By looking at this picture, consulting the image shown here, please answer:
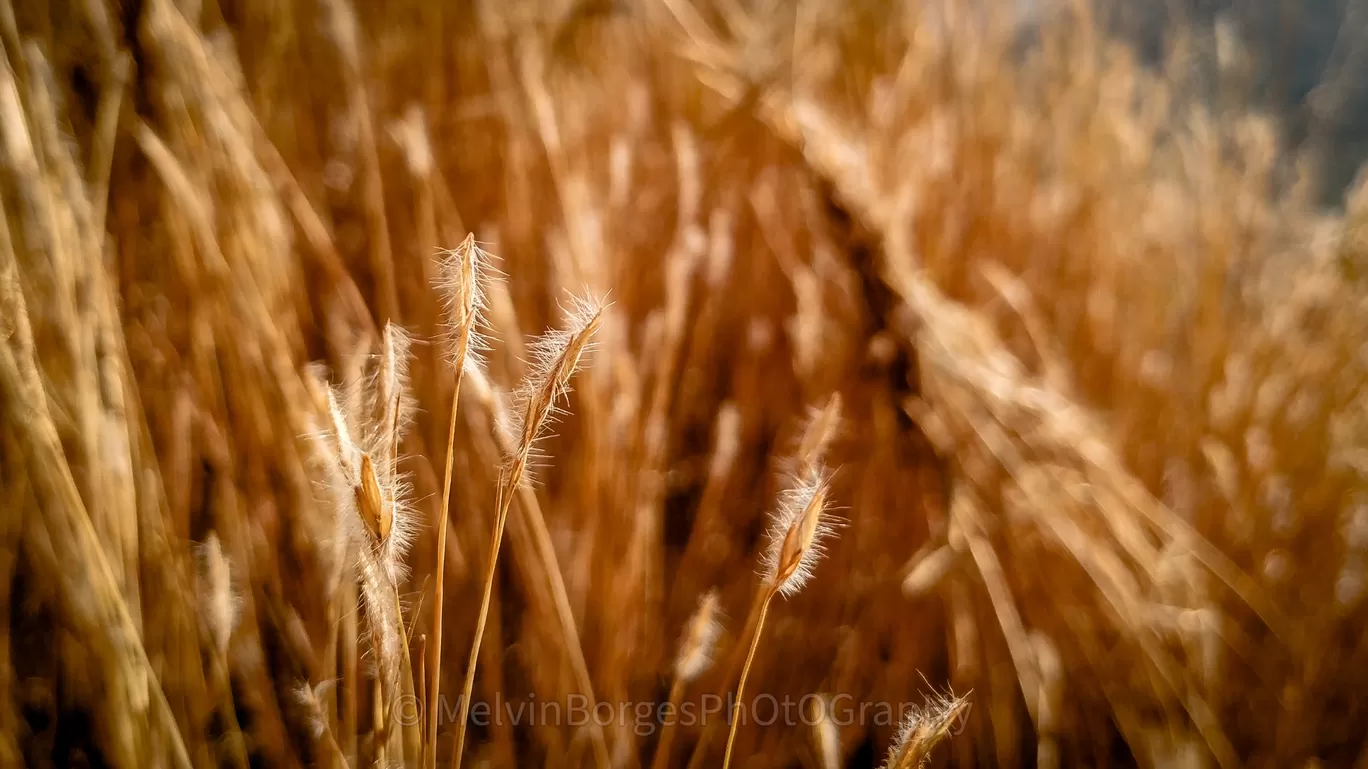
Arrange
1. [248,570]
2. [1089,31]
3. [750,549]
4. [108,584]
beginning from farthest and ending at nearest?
[1089,31] < [750,549] < [248,570] < [108,584]

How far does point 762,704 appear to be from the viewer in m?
0.41

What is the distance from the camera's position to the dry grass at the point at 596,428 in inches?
11.8

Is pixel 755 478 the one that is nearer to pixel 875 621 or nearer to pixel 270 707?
pixel 875 621

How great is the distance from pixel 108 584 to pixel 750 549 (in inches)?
14.4

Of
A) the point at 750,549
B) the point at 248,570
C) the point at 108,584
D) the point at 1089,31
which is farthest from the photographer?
the point at 1089,31

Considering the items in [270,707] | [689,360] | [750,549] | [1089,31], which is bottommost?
[270,707]

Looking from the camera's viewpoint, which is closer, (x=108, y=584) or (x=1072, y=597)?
(x=108, y=584)

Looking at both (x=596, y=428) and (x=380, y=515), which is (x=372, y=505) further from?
(x=596, y=428)

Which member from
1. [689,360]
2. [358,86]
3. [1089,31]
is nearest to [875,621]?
[689,360]

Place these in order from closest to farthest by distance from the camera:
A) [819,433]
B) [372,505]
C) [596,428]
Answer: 1. [372,505]
2. [819,433]
3. [596,428]

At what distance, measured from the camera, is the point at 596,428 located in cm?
41

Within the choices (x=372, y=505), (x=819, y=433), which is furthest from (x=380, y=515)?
(x=819, y=433)

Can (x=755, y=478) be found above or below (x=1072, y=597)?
above

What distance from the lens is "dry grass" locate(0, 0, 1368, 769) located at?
11.8 inches
